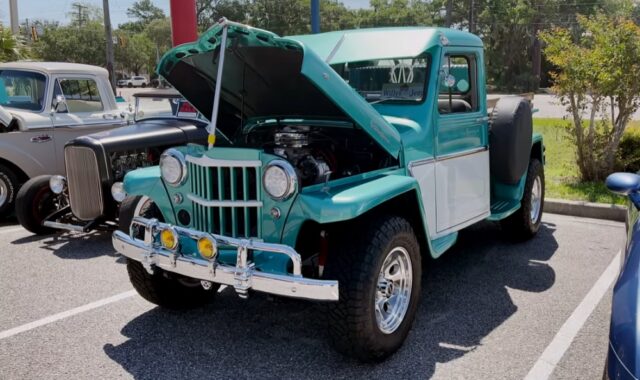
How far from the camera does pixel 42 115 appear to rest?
25.1ft

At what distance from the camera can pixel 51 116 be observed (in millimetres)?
7695

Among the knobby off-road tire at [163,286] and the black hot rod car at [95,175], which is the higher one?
the black hot rod car at [95,175]

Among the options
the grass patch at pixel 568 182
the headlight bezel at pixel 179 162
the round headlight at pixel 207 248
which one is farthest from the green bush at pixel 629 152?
the round headlight at pixel 207 248

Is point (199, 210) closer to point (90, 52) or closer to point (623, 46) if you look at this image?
point (623, 46)

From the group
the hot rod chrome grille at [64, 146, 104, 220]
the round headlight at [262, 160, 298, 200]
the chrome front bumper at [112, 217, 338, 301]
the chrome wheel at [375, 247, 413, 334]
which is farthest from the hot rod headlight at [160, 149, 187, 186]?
the hot rod chrome grille at [64, 146, 104, 220]

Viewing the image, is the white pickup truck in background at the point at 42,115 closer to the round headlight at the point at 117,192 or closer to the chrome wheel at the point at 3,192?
the chrome wheel at the point at 3,192

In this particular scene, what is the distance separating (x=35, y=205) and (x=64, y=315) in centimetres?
267

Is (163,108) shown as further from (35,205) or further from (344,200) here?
(344,200)

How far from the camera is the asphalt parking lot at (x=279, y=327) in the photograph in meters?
3.43

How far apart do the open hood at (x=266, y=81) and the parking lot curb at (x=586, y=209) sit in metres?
4.37

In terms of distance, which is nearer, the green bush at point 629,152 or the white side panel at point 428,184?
the white side panel at point 428,184

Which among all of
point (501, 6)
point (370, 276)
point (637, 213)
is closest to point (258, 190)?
point (370, 276)

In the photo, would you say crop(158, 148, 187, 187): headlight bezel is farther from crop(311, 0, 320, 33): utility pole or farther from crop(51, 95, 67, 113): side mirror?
crop(311, 0, 320, 33): utility pole

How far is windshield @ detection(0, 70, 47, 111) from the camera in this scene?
7816mm
